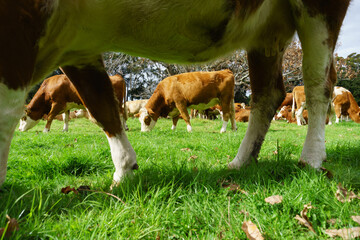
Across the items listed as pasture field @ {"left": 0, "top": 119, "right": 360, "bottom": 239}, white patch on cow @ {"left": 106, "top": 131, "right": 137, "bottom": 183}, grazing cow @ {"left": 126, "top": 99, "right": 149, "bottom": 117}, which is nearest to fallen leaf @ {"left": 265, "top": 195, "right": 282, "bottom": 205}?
pasture field @ {"left": 0, "top": 119, "right": 360, "bottom": 239}

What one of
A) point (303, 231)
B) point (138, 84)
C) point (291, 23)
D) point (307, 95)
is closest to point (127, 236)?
point (303, 231)

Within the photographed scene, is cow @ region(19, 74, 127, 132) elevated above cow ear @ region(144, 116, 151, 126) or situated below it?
above

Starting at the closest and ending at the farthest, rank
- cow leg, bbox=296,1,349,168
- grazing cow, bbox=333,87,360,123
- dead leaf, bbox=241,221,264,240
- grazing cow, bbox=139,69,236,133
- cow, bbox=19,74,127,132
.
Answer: dead leaf, bbox=241,221,264,240 < cow leg, bbox=296,1,349,168 < cow, bbox=19,74,127,132 < grazing cow, bbox=139,69,236,133 < grazing cow, bbox=333,87,360,123

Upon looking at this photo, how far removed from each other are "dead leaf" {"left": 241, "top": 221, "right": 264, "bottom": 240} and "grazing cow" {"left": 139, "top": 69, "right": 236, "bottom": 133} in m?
8.03

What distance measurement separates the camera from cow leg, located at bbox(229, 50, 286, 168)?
2.53 meters

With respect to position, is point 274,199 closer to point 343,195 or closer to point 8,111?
point 343,195

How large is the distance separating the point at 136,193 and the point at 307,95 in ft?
5.90

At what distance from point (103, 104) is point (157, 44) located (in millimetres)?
650

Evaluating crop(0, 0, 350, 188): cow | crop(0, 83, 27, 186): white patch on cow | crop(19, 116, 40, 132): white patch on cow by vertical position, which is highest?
crop(0, 0, 350, 188): cow

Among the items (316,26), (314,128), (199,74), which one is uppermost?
(199,74)

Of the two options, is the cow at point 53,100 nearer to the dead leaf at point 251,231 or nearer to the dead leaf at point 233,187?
the dead leaf at point 233,187

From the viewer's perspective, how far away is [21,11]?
42.1 inches

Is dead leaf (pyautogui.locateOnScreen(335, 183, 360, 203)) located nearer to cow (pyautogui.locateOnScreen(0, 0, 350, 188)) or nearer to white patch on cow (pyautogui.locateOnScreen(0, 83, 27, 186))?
cow (pyautogui.locateOnScreen(0, 0, 350, 188))

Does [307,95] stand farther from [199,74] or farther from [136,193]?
[199,74]
